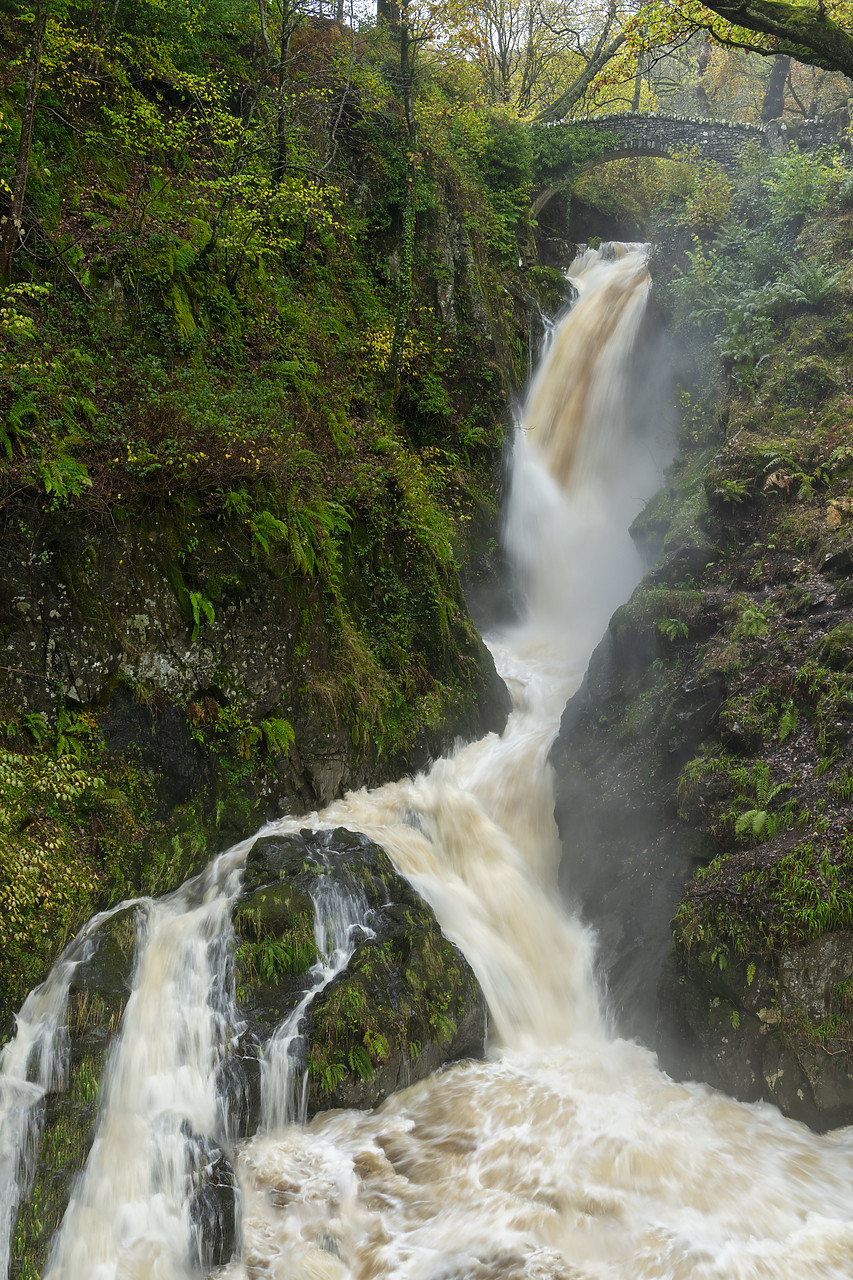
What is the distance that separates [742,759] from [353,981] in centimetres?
429

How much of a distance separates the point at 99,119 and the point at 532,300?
9.42 meters

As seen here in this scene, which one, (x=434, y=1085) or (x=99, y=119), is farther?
(x=99, y=119)

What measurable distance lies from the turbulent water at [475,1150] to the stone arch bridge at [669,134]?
64.7ft

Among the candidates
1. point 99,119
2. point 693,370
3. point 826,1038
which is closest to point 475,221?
point 693,370

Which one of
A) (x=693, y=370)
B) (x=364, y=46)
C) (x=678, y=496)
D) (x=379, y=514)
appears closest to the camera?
(x=379, y=514)

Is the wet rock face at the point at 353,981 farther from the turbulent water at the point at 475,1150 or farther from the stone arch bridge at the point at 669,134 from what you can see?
the stone arch bridge at the point at 669,134

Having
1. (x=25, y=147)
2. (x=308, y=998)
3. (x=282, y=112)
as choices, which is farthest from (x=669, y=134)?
(x=308, y=998)

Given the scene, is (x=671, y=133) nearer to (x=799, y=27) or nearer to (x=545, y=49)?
(x=545, y=49)

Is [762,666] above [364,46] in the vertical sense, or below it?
below

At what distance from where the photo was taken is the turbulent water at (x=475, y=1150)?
4703 mm

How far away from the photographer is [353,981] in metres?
6.07

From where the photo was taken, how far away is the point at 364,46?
1517 centimetres

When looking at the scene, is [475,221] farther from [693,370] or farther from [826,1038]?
[826,1038]

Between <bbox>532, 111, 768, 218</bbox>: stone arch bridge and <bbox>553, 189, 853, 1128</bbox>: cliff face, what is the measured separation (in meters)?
11.3
